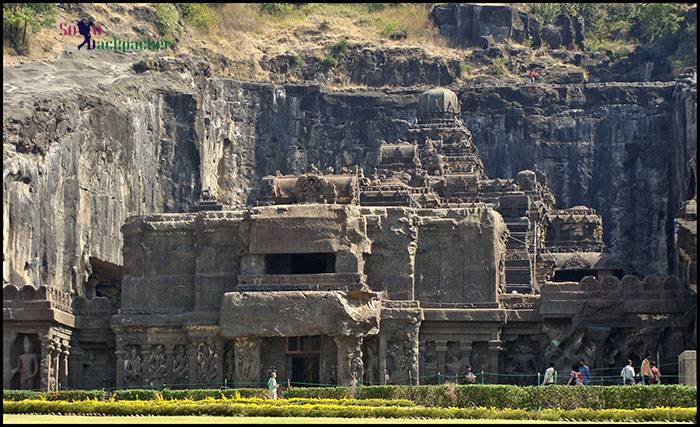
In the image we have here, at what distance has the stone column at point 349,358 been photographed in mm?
75500

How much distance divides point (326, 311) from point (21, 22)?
4309 centimetres

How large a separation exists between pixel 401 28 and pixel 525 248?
153 ft

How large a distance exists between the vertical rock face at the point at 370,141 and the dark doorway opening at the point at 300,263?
2321 cm

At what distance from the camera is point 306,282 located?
76312mm

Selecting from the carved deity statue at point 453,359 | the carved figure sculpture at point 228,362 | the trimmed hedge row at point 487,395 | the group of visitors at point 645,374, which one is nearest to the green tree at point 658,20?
the carved deity statue at point 453,359

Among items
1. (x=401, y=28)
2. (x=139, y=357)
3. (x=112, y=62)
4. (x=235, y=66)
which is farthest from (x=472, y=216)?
(x=401, y=28)

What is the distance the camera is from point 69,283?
9456cm

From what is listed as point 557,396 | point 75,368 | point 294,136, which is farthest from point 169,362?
point 294,136

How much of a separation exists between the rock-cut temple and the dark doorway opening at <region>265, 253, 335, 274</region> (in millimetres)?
79

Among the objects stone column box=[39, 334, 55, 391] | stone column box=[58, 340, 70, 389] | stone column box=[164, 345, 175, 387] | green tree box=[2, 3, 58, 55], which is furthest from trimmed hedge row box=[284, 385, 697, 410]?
green tree box=[2, 3, 58, 55]

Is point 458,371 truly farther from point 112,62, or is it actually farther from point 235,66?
point 235,66

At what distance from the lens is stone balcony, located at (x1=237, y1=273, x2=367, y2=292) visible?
76.1 m

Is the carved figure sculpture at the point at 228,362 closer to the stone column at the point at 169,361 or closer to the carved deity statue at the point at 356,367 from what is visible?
the stone column at the point at 169,361

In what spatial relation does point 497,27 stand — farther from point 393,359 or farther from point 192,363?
point 192,363
